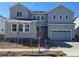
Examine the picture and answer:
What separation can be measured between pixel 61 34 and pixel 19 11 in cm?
659

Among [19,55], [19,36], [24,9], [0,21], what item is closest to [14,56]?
[19,55]

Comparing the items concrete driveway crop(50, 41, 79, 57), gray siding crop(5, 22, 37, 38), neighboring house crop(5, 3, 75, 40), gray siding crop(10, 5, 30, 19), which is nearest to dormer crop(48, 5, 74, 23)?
neighboring house crop(5, 3, 75, 40)

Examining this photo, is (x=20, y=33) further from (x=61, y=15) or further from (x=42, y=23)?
(x=61, y=15)

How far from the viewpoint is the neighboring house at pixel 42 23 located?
26531 mm

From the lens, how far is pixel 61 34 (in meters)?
27.7

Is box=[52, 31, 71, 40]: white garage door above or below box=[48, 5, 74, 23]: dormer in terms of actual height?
below

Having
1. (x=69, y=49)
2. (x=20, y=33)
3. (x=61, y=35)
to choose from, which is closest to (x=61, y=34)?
(x=61, y=35)

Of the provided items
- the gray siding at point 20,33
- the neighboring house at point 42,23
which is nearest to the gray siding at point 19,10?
the neighboring house at point 42,23

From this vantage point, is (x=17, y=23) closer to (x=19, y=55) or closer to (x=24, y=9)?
(x=24, y=9)

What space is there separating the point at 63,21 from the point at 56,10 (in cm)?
185

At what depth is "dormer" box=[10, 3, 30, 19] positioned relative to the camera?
29266 millimetres

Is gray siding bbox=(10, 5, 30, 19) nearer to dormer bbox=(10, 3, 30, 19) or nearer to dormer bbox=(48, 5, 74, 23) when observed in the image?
dormer bbox=(10, 3, 30, 19)

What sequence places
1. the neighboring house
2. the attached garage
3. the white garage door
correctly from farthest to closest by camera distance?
the attached garage
the white garage door
the neighboring house

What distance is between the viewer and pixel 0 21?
2750 centimetres
